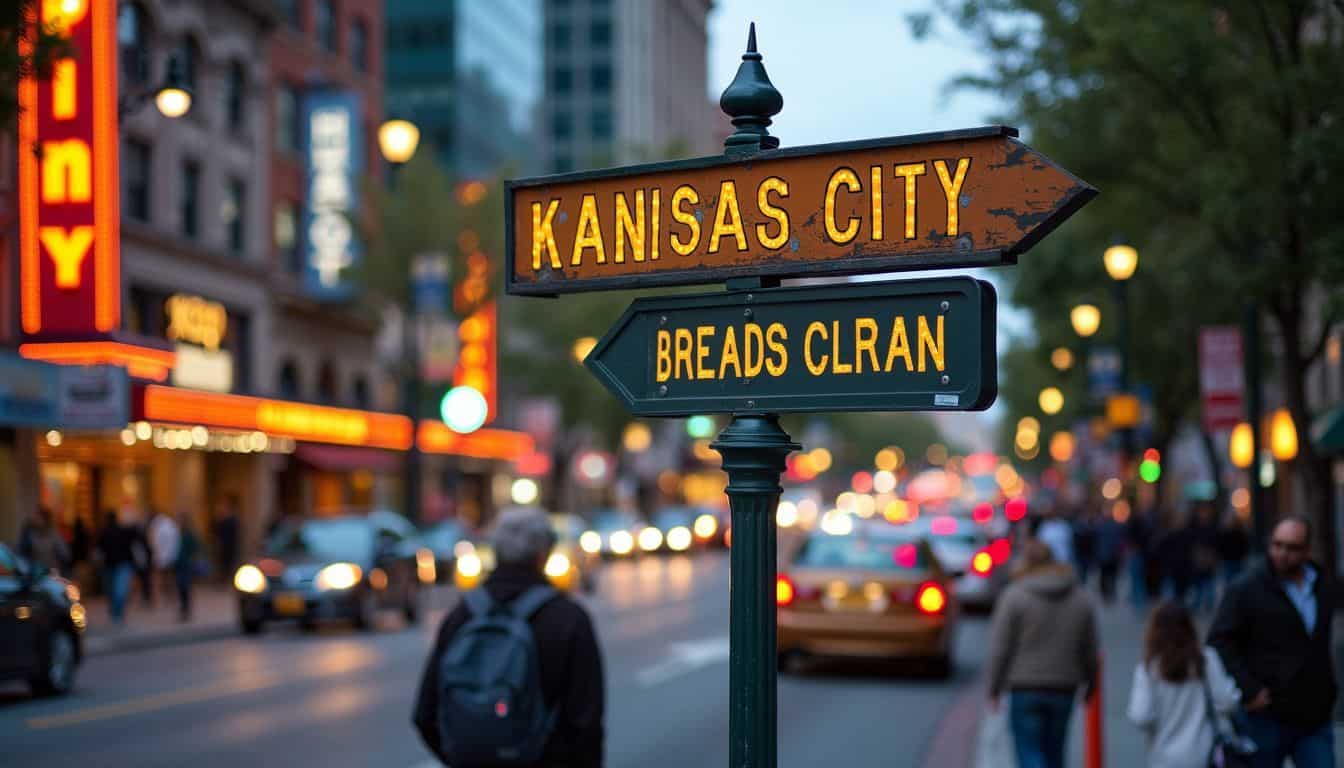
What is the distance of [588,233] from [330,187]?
39.4 m

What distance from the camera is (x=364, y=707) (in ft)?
52.4

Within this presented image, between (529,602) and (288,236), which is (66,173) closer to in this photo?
(288,236)

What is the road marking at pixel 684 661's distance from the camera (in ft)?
61.0

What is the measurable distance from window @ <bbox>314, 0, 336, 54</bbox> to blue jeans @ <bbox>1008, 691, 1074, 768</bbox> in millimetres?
39056

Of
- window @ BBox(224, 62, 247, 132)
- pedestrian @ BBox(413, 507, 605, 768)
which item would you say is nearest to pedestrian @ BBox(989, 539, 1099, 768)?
pedestrian @ BBox(413, 507, 605, 768)

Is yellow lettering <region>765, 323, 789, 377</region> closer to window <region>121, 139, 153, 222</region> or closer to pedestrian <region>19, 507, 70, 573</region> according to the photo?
pedestrian <region>19, 507, 70, 573</region>

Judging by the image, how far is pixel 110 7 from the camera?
28281 mm

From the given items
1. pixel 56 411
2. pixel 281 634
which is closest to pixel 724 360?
pixel 281 634

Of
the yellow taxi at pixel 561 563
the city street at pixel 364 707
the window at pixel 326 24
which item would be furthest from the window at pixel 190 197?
the city street at pixel 364 707

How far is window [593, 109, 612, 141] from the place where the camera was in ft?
339

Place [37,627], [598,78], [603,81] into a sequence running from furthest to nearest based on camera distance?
[598,78] → [603,81] → [37,627]

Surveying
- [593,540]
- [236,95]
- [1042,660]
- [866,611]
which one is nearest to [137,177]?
[236,95]

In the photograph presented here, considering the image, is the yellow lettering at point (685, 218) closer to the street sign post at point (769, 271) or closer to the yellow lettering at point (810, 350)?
the street sign post at point (769, 271)

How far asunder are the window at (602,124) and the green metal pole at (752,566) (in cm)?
9958
